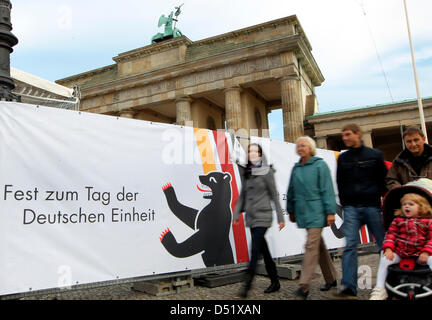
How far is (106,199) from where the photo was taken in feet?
13.1

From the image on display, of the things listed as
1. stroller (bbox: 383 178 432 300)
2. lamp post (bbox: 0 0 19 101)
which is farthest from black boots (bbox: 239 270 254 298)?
lamp post (bbox: 0 0 19 101)

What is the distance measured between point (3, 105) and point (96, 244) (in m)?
1.73

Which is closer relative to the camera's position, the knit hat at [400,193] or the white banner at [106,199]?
the knit hat at [400,193]

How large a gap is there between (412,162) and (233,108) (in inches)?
841

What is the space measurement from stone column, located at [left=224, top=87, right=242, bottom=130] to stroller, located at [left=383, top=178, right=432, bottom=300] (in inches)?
827

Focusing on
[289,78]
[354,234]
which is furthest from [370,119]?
[354,234]

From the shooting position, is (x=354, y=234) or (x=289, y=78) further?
(x=289, y=78)

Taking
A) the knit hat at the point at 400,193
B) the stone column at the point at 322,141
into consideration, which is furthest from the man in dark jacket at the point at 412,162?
the stone column at the point at 322,141

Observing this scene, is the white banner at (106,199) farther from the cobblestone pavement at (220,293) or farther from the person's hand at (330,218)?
the person's hand at (330,218)

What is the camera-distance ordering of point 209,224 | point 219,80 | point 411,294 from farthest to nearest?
point 219,80, point 209,224, point 411,294

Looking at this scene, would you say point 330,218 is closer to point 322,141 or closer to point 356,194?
point 356,194

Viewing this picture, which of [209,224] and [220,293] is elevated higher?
[209,224]

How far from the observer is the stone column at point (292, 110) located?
75.3 ft
